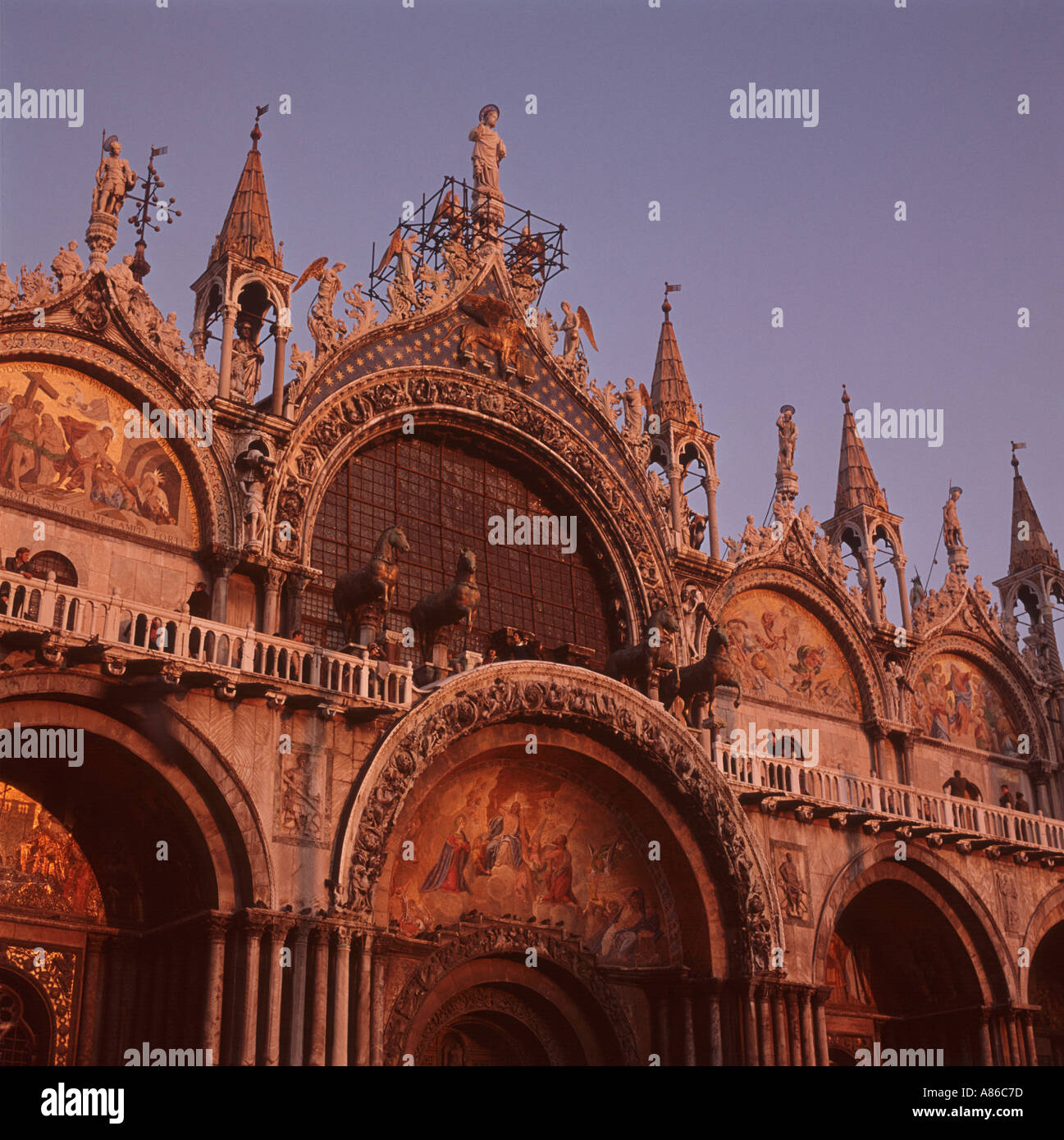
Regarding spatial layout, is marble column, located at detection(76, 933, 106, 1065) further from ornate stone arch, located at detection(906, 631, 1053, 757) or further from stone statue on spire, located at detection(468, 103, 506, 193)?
ornate stone arch, located at detection(906, 631, 1053, 757)

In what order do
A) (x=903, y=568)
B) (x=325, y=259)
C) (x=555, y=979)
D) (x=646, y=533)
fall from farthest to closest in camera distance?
→ (x=903, y=568) → (x=646, y=533) → (x=325, y=259) → (x=555, y=979)

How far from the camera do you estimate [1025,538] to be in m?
40.1

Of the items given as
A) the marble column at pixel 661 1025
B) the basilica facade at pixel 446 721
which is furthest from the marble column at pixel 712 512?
the marble column at pixel 661 1025

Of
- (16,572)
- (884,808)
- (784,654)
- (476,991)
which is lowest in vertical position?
(476,991)

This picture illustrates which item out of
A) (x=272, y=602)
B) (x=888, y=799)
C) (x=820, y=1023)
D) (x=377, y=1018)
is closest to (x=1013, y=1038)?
(x=820, y=1023)

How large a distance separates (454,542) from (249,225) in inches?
272

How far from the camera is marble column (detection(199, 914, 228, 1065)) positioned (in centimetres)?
1942

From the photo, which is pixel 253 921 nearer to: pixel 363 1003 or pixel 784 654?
pixel 363 1003

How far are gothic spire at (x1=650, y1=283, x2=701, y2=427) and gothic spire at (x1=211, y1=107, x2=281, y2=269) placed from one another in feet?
32.0

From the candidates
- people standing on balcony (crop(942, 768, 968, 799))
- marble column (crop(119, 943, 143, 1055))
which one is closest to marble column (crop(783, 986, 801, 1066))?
→ people standing on balcony (crop(942, 768, 968, 799))

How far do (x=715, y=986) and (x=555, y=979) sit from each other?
2.77 m

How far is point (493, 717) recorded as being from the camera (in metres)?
23.5
